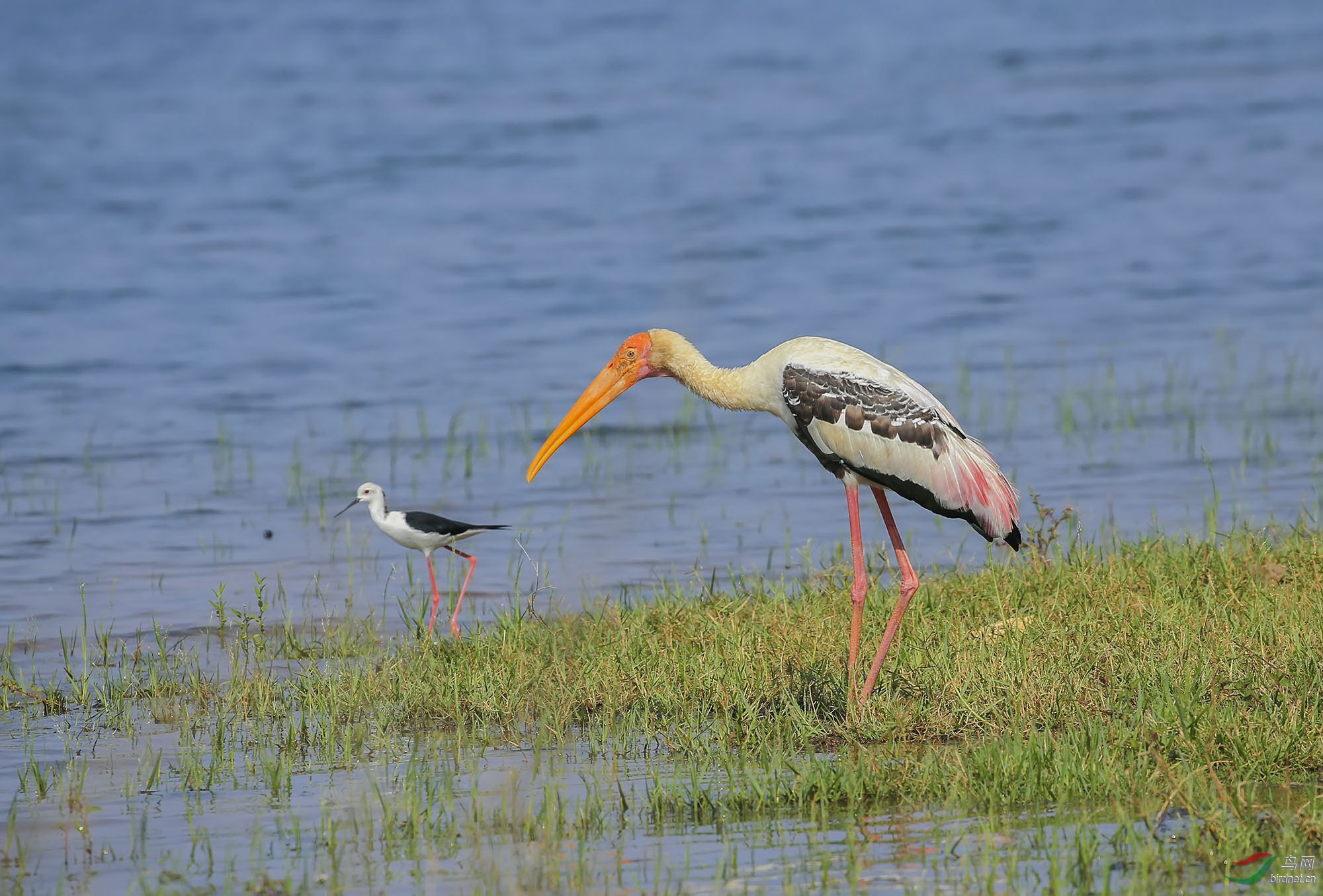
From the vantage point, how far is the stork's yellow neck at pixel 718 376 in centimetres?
713

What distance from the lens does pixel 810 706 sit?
253 inches

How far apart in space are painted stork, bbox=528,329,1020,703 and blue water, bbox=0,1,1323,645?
51cm

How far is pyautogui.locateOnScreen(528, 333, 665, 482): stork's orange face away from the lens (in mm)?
7637

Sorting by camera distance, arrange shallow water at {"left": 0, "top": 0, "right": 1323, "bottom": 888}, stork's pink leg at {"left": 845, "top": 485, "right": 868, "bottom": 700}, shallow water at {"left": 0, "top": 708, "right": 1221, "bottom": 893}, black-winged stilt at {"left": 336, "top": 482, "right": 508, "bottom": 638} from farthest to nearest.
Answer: shallow water at {"left": 0, "top": 0, "right": 1323, "bottom": 888}, black-winged stilt at {"left": 336, "top": 482, "right": 508, "bottom": 638}, stork's pink leg at {"left": 845, "top": 485, "right": 868, "bottom": 700}, shallow water at {"left": 0, "top": 708, "right": 1221, "bottom": 893}

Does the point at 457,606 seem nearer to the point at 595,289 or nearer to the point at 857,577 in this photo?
the point at 857,577

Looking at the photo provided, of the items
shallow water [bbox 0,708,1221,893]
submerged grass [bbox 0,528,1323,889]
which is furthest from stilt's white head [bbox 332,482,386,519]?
shallow water [bbox 0,708,1221,893]

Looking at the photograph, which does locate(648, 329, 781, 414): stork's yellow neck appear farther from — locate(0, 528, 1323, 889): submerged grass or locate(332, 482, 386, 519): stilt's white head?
locate(332, 482, 386, 519): stilt's white head

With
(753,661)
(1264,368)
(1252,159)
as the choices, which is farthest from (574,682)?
(1252,159)

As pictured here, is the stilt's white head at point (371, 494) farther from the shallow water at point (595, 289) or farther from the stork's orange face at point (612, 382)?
the stork's orange face at point (612, 382)

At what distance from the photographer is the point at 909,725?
19.8 ft

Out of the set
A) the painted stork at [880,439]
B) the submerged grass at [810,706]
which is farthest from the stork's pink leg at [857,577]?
the submerged grass at [810,706]

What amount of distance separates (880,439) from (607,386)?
139cm

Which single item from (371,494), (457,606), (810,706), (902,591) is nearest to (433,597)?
(457,606)

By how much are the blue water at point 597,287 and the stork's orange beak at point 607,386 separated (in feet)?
1.79
